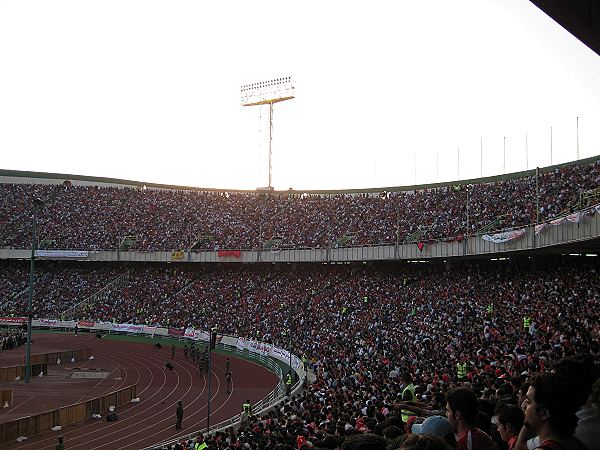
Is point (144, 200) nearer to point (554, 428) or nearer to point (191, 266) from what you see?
point (191, 266)

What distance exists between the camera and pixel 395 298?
39094 millimetres

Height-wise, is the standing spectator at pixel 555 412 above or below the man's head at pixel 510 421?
above

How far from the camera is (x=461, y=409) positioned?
4.39 metres

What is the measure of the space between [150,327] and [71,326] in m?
9.29

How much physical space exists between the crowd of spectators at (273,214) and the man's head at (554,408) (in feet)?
95.6

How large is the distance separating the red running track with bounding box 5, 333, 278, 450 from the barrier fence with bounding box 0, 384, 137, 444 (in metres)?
0.32

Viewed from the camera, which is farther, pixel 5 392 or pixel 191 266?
pixel 191 266

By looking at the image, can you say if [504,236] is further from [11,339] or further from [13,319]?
[13,319]

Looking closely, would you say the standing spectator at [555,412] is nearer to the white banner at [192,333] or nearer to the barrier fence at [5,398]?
the white banner at [192,333]

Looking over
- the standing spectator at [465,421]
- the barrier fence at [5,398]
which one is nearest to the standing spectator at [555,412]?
the standing spectator at [465,421]

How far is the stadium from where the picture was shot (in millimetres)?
9672

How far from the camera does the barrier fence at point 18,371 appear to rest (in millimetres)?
31891

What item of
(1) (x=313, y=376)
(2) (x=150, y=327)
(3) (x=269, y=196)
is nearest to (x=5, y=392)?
(1) (x=313, y=376)

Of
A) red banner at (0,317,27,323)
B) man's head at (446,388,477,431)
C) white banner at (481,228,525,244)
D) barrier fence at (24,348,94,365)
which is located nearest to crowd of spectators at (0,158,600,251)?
white banner at (481,228,525,244)
